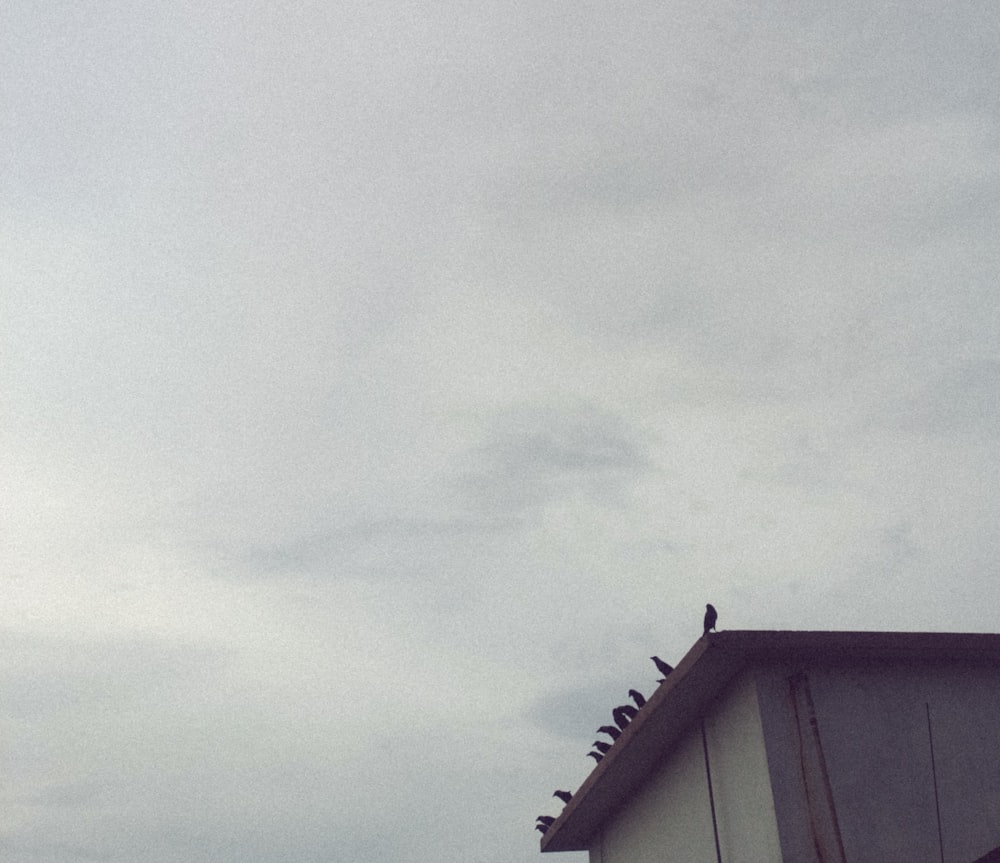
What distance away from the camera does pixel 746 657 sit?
12602mm

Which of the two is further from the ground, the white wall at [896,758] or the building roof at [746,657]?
the building roof at [746,657]

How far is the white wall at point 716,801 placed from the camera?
41.0ft

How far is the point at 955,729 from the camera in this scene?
1286cm

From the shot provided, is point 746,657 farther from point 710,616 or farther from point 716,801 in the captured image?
point 716,801

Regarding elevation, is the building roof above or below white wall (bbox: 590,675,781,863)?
above

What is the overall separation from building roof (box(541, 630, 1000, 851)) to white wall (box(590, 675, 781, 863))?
23cm

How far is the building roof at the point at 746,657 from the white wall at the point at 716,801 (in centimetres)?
23

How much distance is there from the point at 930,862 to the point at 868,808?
84 centimetres

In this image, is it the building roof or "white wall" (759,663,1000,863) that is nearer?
"white wall" (759,663,1000,863)

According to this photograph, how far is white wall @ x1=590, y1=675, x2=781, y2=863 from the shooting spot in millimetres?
12492

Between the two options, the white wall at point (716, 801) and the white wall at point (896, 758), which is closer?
the white wall at point (896, 758)

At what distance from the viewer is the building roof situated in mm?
12422

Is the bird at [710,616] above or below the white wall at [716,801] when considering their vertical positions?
above

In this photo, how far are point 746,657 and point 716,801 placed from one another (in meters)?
2.25
